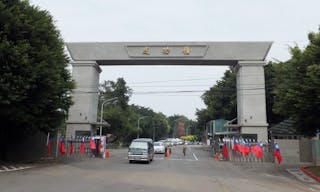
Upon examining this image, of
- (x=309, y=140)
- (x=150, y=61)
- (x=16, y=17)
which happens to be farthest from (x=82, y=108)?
(x=309, y=140)

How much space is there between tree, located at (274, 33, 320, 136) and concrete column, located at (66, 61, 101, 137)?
743 inches

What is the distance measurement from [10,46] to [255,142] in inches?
843

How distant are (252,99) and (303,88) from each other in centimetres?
1382

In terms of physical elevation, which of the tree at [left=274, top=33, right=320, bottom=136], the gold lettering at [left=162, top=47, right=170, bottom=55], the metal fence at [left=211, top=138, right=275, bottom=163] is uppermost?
the gold lettering at [left=162, top=47, right=170, bottom=55]

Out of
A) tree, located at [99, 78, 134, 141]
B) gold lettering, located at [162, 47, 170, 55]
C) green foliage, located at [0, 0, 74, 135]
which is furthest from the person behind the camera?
tree, located at [99, 78, 134, 141]

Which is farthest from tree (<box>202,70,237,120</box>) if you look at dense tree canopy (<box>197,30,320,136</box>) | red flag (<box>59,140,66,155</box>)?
red flag (<box>59,140,66,155</box>)

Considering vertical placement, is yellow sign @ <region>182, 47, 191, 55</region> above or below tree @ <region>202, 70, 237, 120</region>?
above

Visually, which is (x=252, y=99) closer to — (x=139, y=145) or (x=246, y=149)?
(x=246, y=149)

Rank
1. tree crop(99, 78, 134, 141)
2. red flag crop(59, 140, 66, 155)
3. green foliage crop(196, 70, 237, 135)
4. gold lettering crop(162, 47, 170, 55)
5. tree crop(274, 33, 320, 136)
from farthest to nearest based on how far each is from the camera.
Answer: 1. tree crop(99, 78, 134, 141)
2. green foliage crop(196, 70, 237, 135)
3. gold lettering crop(162, 47, 170, 55)
4. red flag crop(59, 140, 66, 155)
5. tree crop(274, 33, 320, 136)

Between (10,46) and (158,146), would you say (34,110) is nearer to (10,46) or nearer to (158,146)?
(10,46)

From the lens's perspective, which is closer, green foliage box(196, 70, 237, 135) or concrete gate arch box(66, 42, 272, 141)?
concrete gate arch box(66, 42, 272, 141)

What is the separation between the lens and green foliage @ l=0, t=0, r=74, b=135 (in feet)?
61.6

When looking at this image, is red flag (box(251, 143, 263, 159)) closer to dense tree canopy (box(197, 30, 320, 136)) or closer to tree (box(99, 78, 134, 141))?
dense tree canopy (box(197, 30, 320, 136))

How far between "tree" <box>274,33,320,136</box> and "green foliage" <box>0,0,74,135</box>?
14250 millimetres
